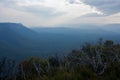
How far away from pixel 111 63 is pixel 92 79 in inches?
122

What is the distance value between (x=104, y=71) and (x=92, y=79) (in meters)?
1.62

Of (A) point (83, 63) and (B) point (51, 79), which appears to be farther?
(A) point (83, 63)

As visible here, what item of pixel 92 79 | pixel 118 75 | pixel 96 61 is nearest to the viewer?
pixel 92 79

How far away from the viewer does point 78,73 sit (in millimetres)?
12945

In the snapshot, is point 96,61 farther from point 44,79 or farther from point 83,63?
point 44,79

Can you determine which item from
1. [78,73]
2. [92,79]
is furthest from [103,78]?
[78,73]

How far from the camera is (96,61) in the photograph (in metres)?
14.3

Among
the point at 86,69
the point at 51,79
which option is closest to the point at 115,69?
the point at 86,69

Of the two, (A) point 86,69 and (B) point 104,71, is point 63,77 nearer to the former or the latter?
(A) point 86,69

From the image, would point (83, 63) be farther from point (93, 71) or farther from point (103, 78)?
point (103, 78)

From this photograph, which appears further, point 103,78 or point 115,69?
point 115,69

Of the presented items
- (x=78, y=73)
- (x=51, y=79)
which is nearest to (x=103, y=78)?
(x=78, y=73)

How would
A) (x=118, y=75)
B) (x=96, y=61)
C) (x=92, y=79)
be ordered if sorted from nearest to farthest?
(x=92, y=79)
(x=118, y=75)
(x=96, y=61)

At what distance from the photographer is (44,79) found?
505 inches
